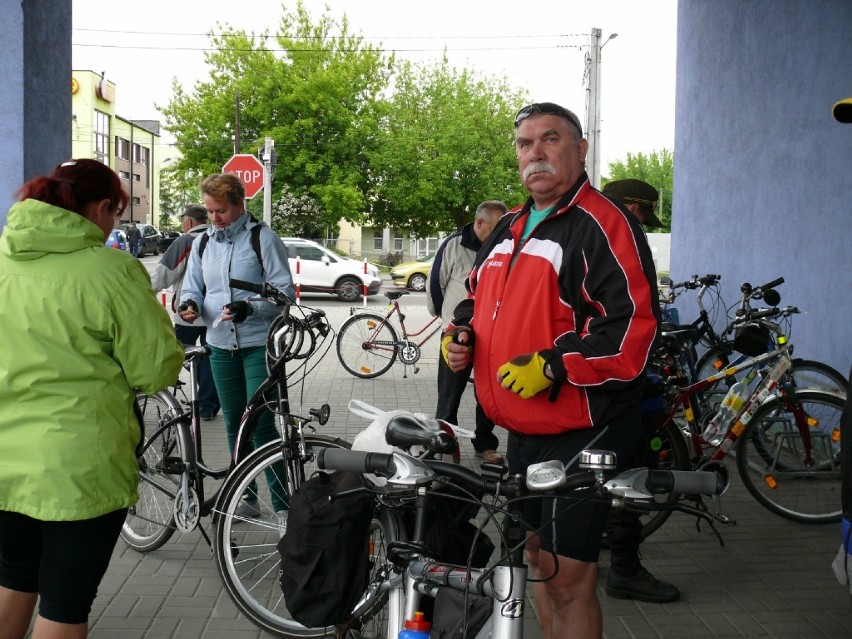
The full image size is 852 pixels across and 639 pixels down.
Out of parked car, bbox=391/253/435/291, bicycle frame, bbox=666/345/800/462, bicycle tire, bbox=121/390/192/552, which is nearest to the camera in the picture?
bicycle tire, bbox=121/390/192/552

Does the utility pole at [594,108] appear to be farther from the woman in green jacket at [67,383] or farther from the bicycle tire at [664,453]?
the woman in green jacket at [67,383]

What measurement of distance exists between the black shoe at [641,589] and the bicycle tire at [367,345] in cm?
784

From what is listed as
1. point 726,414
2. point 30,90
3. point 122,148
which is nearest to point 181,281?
point 30,90

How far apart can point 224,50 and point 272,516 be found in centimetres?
3998

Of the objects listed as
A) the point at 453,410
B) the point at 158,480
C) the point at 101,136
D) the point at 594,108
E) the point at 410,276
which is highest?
the point at 101,136

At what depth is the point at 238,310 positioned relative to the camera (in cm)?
476

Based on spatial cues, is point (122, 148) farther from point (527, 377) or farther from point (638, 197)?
point (527, 377)

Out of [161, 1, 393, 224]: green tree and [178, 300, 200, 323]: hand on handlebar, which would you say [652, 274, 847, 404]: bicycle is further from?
[161, 1, 393, 224]: green tree

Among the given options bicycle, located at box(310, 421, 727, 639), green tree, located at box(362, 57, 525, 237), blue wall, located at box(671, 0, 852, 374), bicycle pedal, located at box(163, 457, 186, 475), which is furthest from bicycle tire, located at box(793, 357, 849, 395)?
green tree, located at box(362, 57, 525, 237)

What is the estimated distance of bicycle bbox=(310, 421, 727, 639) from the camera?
199cm

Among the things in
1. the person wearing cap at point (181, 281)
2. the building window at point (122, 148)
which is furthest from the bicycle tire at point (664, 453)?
the building window at point (122, 148)

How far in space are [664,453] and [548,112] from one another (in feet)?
8.75

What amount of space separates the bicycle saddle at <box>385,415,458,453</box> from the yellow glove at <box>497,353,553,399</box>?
0.45m

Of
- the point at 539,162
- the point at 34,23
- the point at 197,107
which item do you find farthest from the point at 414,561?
the point at 197,107
